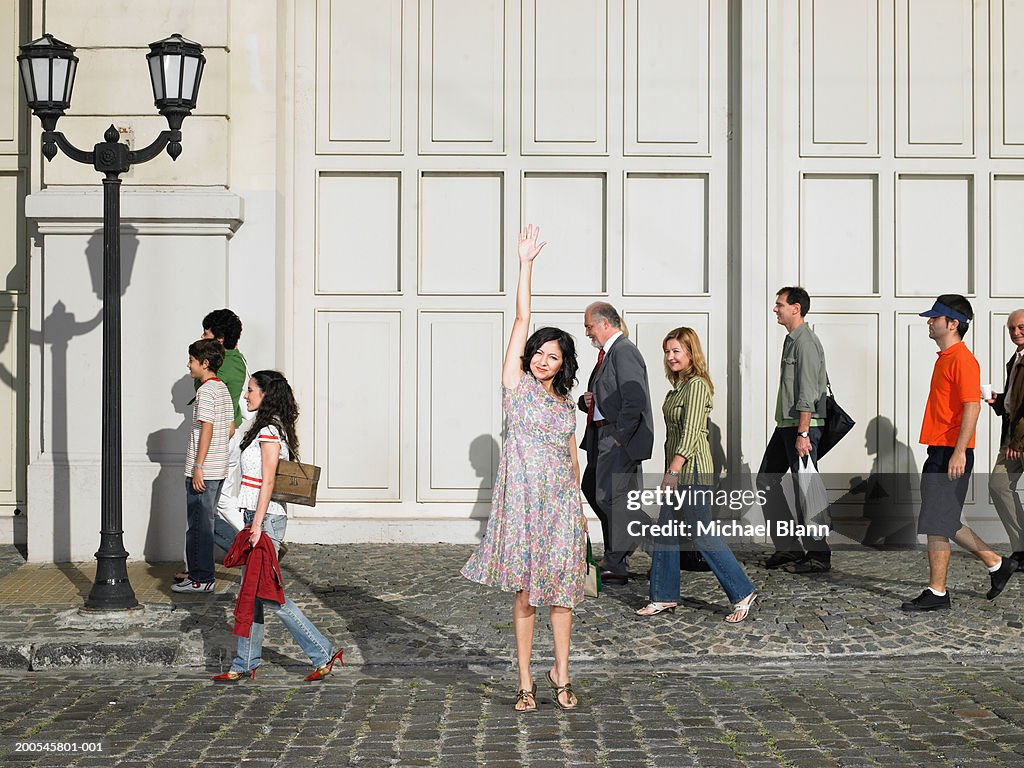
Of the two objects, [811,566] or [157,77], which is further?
[811,566]

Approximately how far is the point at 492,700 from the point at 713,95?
612cm

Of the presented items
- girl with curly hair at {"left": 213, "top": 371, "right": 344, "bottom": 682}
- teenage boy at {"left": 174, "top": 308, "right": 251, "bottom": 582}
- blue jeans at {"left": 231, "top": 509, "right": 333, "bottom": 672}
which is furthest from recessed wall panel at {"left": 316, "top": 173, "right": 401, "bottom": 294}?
blue jeans at {"left": 231, "top": 509, "right": 333, "bottom": 672}

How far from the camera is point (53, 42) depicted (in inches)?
316

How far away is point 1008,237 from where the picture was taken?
36.5ft

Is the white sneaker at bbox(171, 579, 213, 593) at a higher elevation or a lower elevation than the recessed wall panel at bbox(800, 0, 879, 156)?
lower

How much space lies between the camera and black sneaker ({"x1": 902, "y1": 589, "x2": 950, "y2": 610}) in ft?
26.9

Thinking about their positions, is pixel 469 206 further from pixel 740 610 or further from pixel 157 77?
pixel 740 610

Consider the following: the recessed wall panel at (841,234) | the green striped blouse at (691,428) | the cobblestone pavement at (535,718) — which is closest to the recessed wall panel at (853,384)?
the recessed wall panel at (841,234)

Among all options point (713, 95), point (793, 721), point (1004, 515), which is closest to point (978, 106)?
point (713, 95)

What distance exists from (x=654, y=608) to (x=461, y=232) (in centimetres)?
407

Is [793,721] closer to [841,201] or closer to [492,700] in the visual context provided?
[492,700]

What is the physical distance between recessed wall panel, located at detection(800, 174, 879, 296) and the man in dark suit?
168 cm

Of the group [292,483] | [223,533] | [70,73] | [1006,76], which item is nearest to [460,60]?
[70,73]

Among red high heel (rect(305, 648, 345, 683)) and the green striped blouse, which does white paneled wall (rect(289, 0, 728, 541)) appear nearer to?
the green striped blouse
